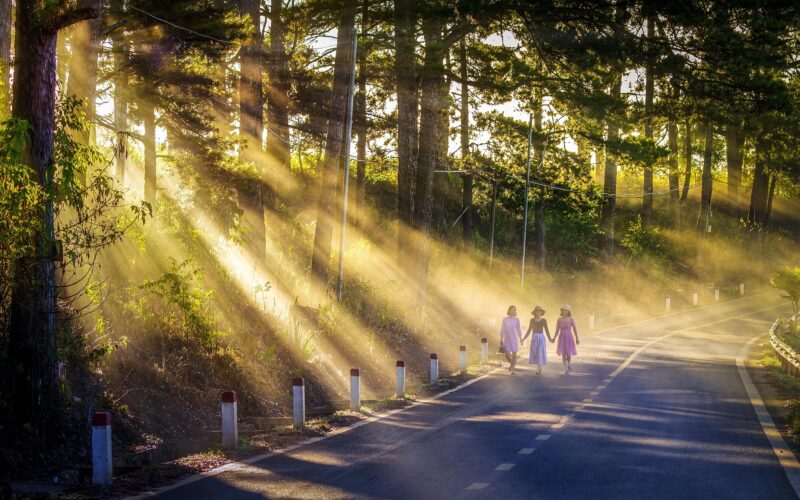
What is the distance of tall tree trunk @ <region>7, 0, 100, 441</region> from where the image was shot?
1089 centimetres

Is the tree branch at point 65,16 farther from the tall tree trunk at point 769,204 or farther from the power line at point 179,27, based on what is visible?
the tall tree trunk at point 769,204

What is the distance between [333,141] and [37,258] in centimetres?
1543

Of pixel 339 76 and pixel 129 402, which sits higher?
pixel 339 76

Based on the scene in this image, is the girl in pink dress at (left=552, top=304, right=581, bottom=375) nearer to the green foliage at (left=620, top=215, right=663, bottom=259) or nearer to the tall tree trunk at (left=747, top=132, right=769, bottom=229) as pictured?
the green foliage at (left=620, top=215, right=663, bottom=259)

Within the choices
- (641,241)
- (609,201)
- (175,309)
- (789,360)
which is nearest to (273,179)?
(175,309)

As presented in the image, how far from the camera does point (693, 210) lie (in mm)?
82625

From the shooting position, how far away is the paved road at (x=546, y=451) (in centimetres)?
955

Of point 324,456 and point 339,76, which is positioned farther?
point 339,76

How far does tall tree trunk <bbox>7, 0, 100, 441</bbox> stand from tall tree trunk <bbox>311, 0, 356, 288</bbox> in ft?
47.0

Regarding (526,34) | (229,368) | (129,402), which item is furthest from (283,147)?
(129,402)

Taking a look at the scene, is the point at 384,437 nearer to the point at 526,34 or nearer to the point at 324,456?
the point at 324,456

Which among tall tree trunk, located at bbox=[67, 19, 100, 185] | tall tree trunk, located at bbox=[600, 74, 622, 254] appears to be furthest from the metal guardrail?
tall tree trunk, located at bbox=[600, 74, 622, 254]

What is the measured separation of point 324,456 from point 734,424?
7285 mm

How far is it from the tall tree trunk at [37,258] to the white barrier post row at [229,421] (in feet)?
6.70
